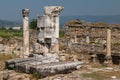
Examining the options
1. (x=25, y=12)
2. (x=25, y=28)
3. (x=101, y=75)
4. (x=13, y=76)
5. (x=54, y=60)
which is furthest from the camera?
(x=25, y=28)

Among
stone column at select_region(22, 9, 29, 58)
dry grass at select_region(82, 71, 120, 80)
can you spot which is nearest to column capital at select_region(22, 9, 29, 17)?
stone column at select_region(22, 9, 29, 58)

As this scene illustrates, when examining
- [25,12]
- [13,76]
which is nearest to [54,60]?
[13,76]

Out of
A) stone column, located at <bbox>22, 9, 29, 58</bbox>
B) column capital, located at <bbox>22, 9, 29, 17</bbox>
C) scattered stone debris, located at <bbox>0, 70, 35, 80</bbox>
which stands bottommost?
scattered stone debris, located at <bbox>0, 70, 35, 80</bbox>

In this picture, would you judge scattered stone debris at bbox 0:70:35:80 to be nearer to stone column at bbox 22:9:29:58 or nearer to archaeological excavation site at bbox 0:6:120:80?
archaeological excavation site at bbox 0:6:120:80

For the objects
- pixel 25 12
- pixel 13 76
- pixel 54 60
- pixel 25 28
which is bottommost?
pixel 13 76

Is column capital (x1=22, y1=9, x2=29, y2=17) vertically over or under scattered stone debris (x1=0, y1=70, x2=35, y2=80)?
over

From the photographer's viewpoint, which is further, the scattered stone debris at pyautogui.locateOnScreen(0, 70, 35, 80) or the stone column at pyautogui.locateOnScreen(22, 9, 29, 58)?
the stone column at pyautogui.locateOnScreen(22, 9, 29, 58)

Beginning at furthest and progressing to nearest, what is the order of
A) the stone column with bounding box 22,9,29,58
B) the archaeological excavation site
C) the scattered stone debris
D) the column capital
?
the stone column with bounding box 22,9,29,58 < the column capital < the scattered stone debris < the archaeological excavation site

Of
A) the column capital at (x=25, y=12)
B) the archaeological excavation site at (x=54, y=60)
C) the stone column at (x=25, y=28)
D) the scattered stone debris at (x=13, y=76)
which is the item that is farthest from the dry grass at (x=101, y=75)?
the column capital at (x=25, y=12)

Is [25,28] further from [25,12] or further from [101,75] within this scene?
[101,75]

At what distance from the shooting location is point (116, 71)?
18125 millimetres

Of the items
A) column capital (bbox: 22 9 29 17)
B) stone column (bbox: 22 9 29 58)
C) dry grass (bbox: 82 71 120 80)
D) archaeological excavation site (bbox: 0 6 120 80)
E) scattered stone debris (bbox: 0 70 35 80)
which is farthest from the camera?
stone column (bbox: 22 9 29 58)

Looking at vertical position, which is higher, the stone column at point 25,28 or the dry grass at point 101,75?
the stone column at point 25,28

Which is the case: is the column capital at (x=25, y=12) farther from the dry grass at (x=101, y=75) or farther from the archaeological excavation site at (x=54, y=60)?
the dry grass at (x=101, y=75)
